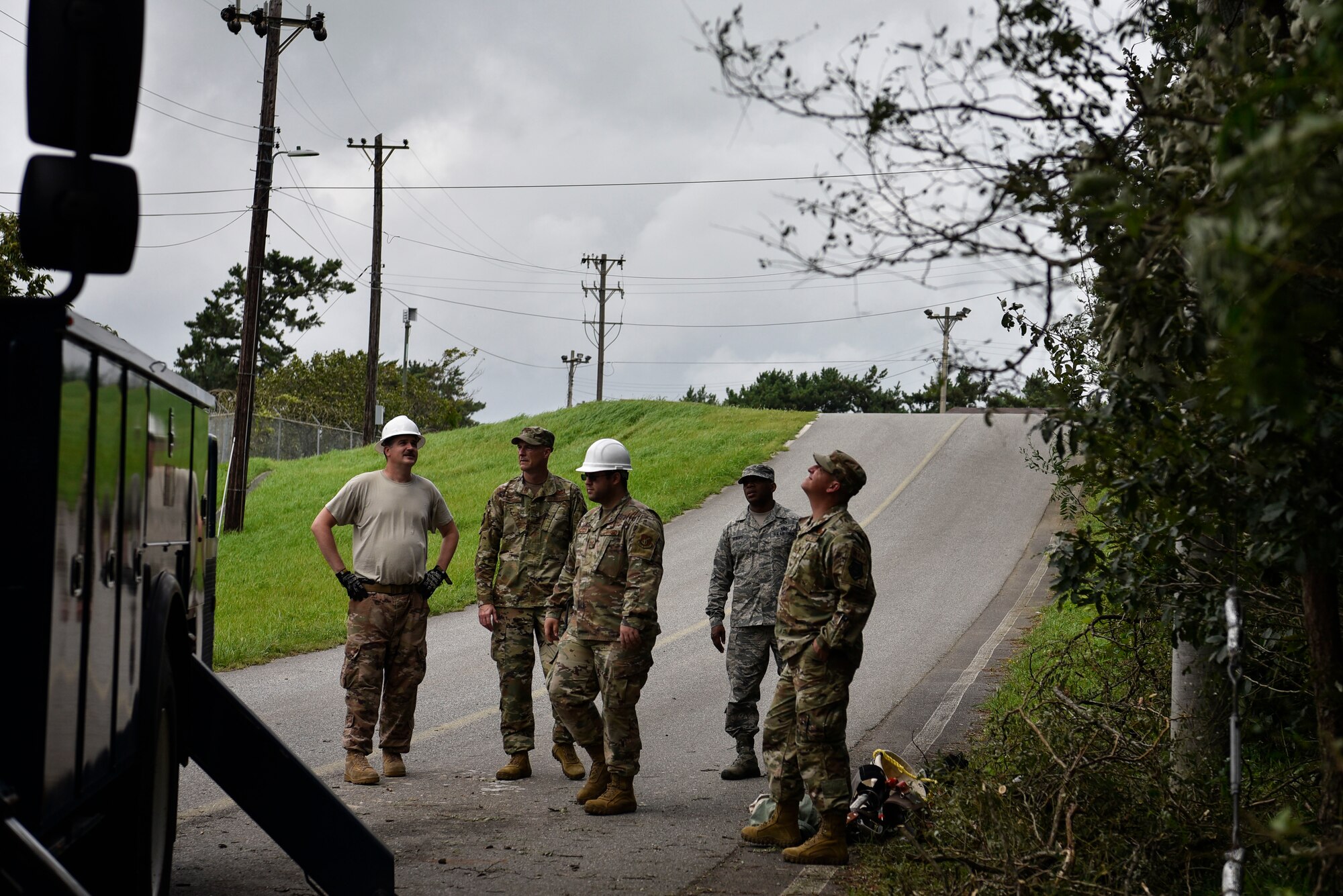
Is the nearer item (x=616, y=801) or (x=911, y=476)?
(x=616, y=801)

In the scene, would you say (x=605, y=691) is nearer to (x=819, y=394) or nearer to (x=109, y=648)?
(x=109, y=648)

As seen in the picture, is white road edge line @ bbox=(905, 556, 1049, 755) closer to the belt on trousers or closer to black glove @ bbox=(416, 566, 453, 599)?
black glove @ bbox=(416, 566, 453, 599)

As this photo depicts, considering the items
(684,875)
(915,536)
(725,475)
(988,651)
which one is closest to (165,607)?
(684,875)

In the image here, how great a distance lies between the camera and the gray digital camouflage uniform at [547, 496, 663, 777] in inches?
293

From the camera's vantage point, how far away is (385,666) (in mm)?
8383

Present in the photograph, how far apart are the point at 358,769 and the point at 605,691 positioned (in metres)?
1.72

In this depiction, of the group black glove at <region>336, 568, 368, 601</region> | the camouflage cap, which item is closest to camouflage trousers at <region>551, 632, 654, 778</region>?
black glove at <region>336, 568, 368, 601</region>

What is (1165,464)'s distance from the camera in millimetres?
4395

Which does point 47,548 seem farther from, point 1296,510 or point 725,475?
point 725,475

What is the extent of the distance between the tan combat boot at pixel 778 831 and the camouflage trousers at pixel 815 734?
0.06 meters

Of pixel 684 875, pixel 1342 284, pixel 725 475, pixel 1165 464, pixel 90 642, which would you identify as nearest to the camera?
pixel 1342 284

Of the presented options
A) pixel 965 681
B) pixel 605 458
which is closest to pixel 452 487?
pixel 965 681

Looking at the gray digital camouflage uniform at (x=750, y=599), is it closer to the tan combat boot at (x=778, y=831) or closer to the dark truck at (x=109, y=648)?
the tan combat boot at (x=778, y=831)

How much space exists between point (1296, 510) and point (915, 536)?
1699 centimetres
